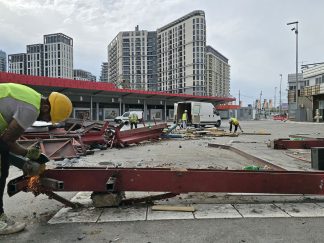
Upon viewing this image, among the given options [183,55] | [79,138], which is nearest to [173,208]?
[79,138]

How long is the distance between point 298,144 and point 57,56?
7132 cm

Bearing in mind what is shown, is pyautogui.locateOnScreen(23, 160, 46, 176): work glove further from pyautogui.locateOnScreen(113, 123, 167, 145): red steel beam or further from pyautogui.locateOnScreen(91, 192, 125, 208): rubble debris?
pyautogui.locateOnScreen(113, 123, 167, 145): red steel beam

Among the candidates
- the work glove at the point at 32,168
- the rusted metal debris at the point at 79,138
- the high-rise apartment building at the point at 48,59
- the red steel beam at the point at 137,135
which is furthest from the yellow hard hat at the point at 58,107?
the high-rise apartment building at the point at 48,59

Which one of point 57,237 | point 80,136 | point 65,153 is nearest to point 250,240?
point 57,237

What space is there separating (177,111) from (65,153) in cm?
2102

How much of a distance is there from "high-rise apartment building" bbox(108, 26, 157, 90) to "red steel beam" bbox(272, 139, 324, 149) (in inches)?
3668

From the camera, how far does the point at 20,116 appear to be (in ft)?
11.9

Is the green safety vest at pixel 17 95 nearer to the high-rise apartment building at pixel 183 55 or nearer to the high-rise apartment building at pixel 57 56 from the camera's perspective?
the high-rise apartment building at pixel 57 56

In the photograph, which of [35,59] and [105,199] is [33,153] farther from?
[35,59]

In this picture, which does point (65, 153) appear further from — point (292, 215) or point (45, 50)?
point (45, 50)

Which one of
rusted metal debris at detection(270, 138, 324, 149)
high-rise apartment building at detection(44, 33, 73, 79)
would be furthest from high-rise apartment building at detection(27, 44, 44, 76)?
rusted metal debris at detection(270, 138, 324, 149)

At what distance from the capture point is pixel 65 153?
1029 centimetres

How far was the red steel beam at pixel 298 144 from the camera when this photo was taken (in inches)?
412

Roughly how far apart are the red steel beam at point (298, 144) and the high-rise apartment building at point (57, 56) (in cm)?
6926
